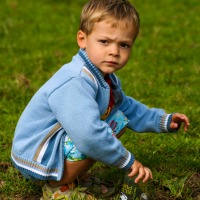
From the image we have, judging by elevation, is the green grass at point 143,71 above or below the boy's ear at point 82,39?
below

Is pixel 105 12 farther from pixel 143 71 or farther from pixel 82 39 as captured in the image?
pixel 143 71

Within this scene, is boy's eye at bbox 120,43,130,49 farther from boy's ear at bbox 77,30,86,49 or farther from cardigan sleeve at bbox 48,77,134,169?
cardigan sleeve at bbox 48,77,134,169

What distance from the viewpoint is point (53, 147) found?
353 centimetres

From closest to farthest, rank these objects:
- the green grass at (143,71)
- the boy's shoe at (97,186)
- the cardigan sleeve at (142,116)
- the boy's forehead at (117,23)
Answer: the boy's forehead at (117,23) → the boy's shoe at (97,186) → the cardigan sleeve at (142,116) → the green grass at (143,71)

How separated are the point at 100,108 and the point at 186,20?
6.10m

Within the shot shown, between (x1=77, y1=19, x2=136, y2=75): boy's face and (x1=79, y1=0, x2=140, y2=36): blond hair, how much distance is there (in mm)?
33

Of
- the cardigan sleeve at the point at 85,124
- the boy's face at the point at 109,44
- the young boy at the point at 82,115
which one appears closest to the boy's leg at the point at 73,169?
the young boy at the point at 82,115

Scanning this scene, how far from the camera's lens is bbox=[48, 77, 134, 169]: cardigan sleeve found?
10.7 feet

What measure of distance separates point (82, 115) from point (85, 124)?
0.06 meters

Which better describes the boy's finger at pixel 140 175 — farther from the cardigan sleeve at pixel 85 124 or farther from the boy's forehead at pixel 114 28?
A: the boy's forehead at pixel 114 28

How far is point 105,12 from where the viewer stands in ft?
11.6

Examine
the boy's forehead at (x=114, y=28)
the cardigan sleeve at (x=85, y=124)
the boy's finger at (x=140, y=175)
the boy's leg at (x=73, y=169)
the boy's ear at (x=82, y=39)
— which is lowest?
the boy's leg at (x=73, y=169)

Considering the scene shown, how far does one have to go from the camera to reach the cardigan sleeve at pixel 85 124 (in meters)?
3.28

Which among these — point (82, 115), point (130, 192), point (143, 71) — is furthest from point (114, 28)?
point (143, 71)
